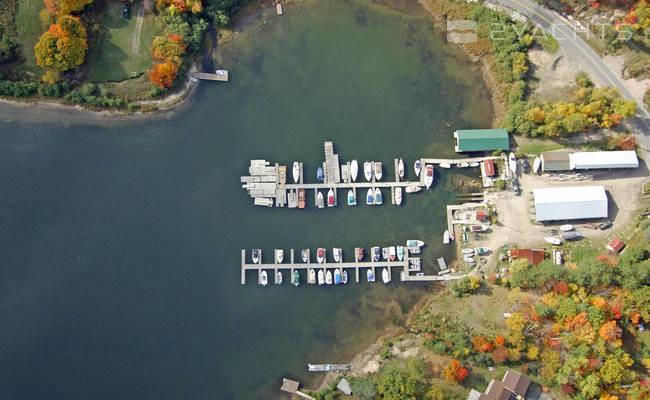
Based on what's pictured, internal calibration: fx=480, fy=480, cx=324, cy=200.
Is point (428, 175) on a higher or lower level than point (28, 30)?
lower

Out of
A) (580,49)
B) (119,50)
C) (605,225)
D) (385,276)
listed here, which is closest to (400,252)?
(385,276)

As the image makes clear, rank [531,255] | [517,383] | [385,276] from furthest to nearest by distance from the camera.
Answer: [385,276] → [531,255] → [517,383]

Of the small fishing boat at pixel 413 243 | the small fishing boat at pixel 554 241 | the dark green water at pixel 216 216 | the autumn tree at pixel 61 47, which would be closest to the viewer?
the autumn tree at pixel 61 47

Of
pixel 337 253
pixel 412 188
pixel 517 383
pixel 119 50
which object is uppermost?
pixel 119 50

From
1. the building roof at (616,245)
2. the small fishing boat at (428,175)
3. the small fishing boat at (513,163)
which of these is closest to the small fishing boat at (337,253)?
the small fishing boat at (428,175)

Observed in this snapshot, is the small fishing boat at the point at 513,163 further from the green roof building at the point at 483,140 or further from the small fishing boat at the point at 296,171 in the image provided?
the small fishing boat at the point at 296,171

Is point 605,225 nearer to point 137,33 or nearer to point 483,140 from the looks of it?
point 483,140

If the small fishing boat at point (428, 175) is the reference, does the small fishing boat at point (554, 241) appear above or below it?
below

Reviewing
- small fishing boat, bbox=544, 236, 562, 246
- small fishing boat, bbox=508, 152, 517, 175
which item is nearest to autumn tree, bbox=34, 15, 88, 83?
small fishing boat, bbox=508, 152, 517, 175
